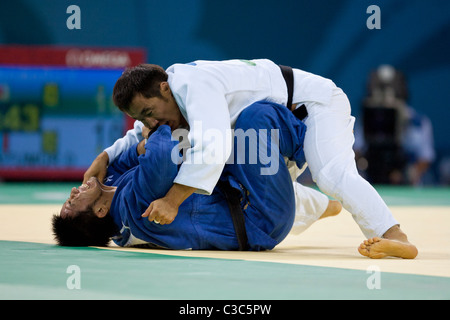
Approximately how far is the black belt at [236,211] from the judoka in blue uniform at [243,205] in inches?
0.9

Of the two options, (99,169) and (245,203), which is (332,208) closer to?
(245,203)

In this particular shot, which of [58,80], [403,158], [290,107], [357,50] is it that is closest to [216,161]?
[290,107]

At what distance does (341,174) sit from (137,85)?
0.90 meters

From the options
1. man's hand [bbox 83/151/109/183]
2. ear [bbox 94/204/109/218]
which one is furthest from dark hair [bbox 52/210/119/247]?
man's hand [bbox 83/151/109/183]

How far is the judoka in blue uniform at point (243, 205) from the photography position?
3209mm

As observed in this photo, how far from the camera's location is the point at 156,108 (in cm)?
317

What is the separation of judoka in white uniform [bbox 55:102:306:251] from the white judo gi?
97 millimetres

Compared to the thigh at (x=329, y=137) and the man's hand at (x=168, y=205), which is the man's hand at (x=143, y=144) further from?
the thigh at (x=329, y=137)

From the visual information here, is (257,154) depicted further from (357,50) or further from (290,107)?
(357,50)

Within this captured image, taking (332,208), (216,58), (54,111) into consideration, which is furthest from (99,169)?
(216,58)

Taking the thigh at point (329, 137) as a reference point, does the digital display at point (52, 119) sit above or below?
above

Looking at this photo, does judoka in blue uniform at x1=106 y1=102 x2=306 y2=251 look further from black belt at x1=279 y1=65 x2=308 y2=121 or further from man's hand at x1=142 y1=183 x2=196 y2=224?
man's hand at x1=142 y1=183 x2=196 y2=224

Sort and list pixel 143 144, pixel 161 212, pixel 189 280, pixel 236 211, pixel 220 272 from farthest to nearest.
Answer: pixel 143 144 → pixel 236 211 → pixel 161 212 → pixel 220 272 → pixel 189 280

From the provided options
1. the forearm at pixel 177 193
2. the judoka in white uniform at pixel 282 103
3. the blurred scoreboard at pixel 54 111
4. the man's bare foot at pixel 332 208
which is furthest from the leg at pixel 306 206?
the blurred scoreboard at pixel 54 111
